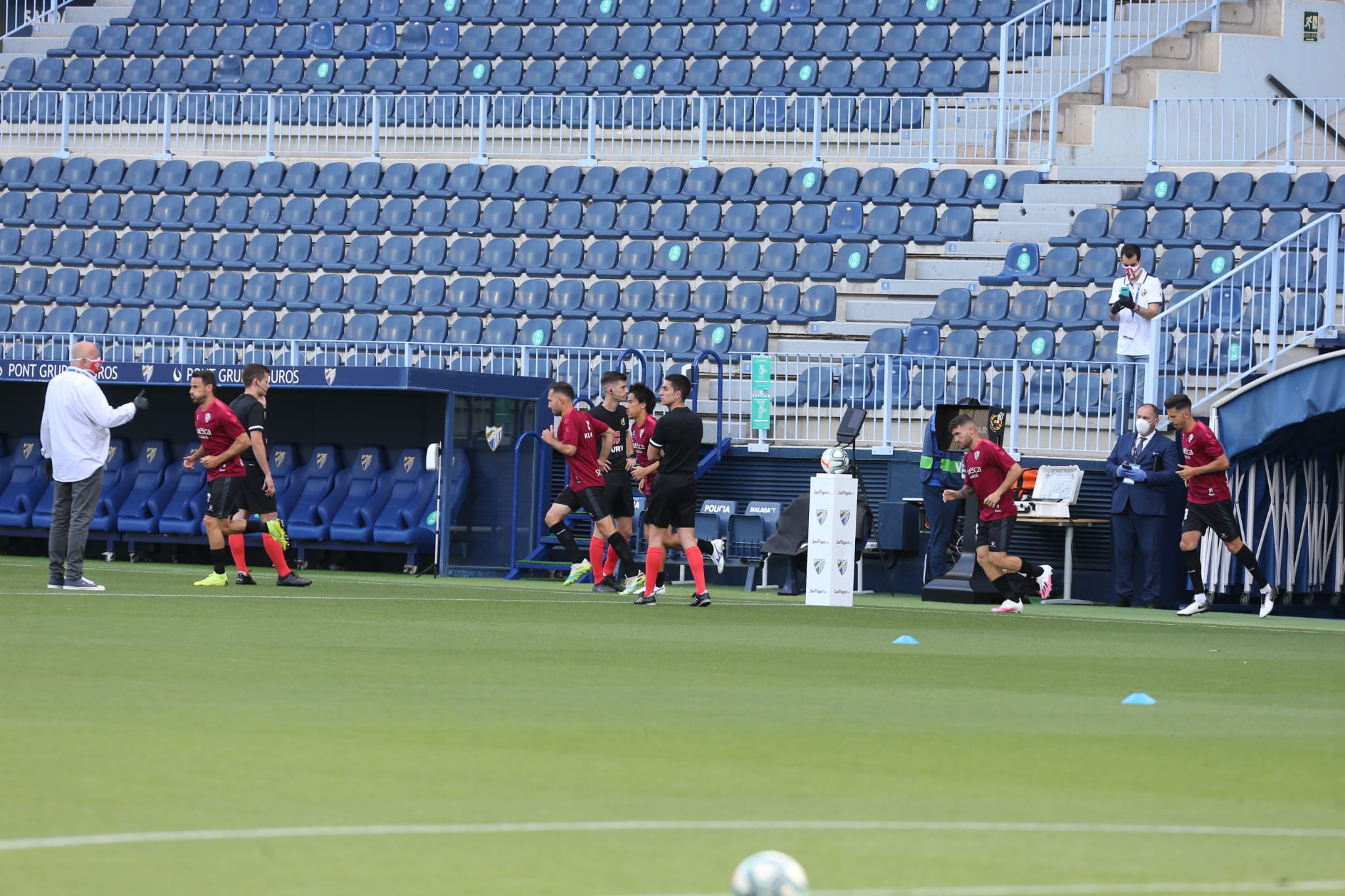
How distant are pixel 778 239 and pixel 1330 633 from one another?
10785 mm

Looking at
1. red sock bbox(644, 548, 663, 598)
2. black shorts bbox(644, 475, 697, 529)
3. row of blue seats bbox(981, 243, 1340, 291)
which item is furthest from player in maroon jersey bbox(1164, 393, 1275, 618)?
red sock bbox(644, 548, 663, 598)

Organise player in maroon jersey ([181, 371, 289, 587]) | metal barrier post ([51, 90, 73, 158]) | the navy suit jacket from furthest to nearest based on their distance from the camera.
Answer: metal barrier post ([51, 90, 73, 158]) < the navy suit jacket < player in maroon jersey ([181, 371, 289, 587])

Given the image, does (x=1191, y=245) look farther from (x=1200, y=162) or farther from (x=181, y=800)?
(x=181, y=800)

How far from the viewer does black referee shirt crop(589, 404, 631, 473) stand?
20.8 metres

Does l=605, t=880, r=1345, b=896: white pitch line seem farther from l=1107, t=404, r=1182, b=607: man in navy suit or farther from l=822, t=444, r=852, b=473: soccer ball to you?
l=1107, t=404, r=1182, b=607: man in navy suit

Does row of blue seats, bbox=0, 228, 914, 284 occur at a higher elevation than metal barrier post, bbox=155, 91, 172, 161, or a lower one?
Result: lower

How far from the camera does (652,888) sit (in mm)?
5801

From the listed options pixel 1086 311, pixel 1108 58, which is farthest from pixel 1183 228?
pixel 1108 58

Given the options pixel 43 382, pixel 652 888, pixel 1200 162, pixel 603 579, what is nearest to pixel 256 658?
pixel 652 888

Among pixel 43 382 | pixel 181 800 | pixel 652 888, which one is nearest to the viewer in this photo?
pixel 652 888

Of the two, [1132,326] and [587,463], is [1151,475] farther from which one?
[587,463]

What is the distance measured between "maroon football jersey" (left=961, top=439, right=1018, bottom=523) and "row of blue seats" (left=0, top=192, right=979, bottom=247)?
714 cm

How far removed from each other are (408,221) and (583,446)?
9.45 meters

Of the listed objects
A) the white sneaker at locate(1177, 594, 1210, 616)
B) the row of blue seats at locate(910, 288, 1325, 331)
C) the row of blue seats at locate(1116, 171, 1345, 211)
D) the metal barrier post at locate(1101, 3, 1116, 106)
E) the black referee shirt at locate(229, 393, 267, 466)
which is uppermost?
the metal barrier post at locate(1101, 3, 1116, 106)
